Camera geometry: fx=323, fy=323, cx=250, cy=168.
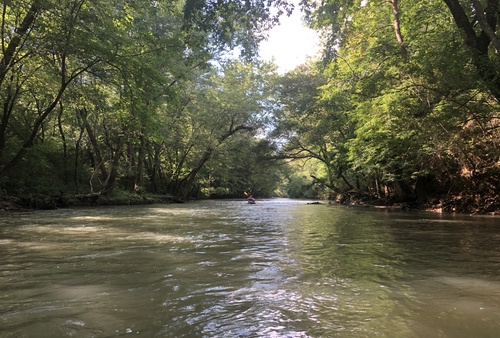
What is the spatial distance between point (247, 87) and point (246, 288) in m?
28.4

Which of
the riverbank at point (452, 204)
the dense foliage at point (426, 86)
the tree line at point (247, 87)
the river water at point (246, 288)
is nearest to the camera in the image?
the river water at point (246, 288)

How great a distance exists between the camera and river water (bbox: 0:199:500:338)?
2764mm

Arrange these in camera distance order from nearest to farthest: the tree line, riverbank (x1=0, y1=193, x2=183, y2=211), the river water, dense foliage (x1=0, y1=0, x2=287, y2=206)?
the river water, the tree line, dense foliage (x1=0, y1=0, x2=287, y2=206), riverbank (x1=0, y1=193, x2=183, y2=211)

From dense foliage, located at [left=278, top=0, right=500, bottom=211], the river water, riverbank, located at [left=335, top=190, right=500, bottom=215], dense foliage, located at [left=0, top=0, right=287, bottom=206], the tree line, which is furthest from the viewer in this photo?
riverbank, located at [left=335, top=190, right=500, bottom=215]

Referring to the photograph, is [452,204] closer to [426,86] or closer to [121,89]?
[426,86]

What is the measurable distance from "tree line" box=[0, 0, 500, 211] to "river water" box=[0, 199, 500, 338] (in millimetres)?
5879

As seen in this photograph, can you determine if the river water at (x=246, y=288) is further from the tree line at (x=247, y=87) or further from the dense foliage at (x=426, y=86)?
the tree line at (x=247, y=87)

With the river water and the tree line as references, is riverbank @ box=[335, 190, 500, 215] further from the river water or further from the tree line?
the river water

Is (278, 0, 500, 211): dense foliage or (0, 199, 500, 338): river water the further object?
(278, 0, 500, 211): dense foliage

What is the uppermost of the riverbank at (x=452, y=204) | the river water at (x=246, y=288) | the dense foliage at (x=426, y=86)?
the dense foliage at (x=426, y=86)

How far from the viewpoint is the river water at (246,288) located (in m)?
2.76

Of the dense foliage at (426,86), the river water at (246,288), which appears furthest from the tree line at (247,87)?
the river water at (246,288)

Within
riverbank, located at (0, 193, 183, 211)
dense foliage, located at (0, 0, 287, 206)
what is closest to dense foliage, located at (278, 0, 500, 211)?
dense foliage, located at (0, 0, 287, 206)

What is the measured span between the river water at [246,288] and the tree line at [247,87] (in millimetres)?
5879
